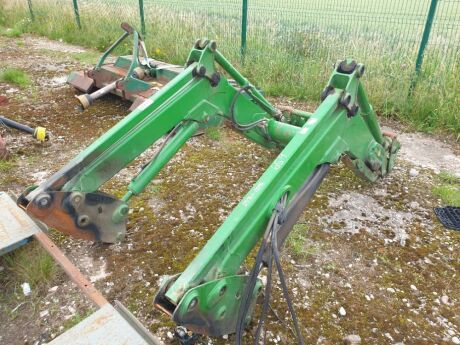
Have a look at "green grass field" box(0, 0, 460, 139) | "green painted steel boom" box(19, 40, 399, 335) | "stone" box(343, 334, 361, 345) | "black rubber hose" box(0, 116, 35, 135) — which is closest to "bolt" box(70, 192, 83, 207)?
"green painted steel boom" box(19, 40, 399, 335)

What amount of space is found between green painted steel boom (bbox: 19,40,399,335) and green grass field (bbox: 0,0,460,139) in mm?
2146

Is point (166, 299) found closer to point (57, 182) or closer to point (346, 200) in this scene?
point (57, 182)

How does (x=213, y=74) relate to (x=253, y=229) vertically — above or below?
above

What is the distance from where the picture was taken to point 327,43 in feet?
19.1

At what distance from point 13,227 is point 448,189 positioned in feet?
11.3

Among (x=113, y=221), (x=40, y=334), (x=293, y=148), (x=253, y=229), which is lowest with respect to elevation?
(x=40, y=334)

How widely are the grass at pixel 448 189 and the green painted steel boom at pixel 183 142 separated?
0.76 m

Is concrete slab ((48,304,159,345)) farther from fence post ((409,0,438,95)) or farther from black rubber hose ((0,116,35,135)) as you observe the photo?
fence post ((409,0,438,95))

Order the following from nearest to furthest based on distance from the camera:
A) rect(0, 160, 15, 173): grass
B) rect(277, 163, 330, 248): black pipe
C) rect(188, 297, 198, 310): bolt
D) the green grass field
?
rect(188, 297, 198, 310): bolt
rect(277, 163, 330, 248): black pipe
rect(0, 160, 15, 173): grass
the green grass field

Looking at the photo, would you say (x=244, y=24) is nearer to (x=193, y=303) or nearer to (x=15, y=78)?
(x=15, y=78)

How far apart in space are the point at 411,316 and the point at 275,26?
512cm

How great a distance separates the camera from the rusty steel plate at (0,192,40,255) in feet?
8.07

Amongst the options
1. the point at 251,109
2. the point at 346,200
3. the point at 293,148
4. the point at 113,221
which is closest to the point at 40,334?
the point at 113,221

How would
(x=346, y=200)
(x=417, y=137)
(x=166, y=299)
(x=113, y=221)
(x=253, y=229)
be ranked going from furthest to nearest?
(x=417, y=137)
(x=346, y=200)
(x=113, y=221)
(x=253, y=229)
(x=166, y=299)
